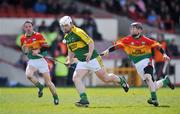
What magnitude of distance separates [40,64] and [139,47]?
8.41 feet

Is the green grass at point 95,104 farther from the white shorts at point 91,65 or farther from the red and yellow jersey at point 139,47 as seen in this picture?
the red and yellow jersey at point 139,47

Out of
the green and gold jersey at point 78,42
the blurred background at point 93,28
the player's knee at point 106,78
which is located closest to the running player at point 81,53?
the green and gold jersey at point 78,42

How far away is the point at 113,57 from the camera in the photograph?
32562 mm

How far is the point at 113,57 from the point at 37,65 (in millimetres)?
12649

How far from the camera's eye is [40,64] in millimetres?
20094

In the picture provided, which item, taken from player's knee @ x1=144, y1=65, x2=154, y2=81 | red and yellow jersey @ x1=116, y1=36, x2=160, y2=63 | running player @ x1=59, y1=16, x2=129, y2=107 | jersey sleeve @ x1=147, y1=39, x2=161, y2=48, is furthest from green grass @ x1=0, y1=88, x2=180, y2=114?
jersey sleeve @ x1=147, y1=39, x2=161, y2=48

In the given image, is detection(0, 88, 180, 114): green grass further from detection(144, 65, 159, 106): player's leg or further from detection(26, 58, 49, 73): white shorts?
detection(26, 58, 49, 73): white shorts

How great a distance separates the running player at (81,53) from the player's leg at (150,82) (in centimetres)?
106

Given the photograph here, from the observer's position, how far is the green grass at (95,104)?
57.0 feet

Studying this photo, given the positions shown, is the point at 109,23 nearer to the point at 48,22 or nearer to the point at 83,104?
the point at 48,22

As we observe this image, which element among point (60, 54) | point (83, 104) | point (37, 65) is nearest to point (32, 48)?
point (37, 65)

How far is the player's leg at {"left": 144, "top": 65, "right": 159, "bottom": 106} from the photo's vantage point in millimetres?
18750

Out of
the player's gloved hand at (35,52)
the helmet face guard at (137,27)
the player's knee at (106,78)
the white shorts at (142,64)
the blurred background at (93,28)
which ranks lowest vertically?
the player's knee at (106,78)

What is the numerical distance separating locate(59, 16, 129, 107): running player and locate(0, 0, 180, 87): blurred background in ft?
32.4
